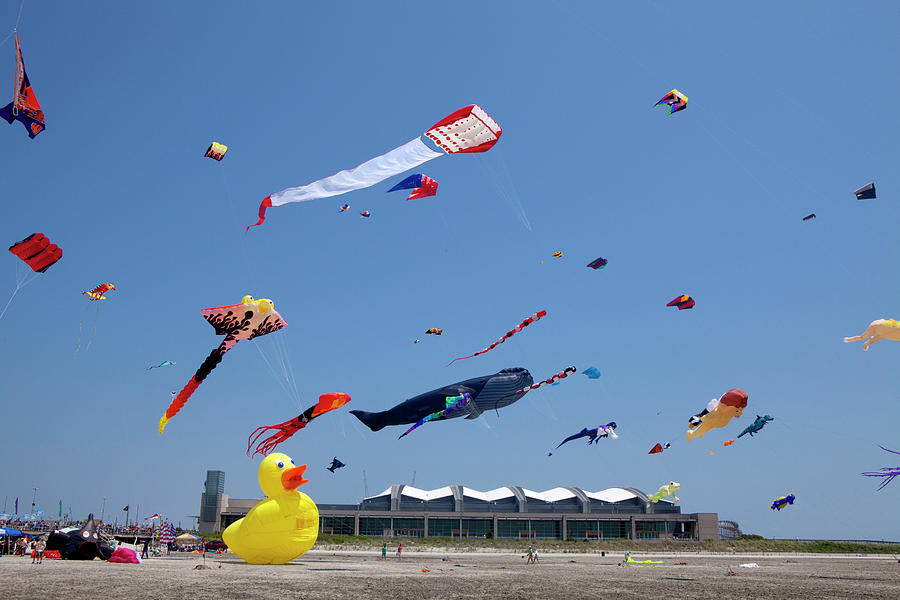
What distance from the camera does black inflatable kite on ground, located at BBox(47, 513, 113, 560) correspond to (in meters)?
27.3

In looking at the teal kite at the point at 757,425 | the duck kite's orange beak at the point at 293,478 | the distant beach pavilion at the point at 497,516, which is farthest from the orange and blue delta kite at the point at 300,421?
the distant beach pavilion at the point at 497,516

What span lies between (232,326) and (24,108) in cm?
911

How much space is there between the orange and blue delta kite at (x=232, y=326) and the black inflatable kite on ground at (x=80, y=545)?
845 centimetres

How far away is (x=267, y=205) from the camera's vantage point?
16.1m

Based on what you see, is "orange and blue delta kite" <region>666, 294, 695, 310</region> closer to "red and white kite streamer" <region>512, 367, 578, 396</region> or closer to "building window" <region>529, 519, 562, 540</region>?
"red and white kite streamer" <region>512, 367, 578, 396</region>

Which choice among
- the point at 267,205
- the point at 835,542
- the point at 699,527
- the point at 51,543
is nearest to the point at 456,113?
the point at 267,205

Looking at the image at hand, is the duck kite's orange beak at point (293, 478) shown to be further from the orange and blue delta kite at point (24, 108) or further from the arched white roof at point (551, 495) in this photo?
the arched white roof at point (551, 495)

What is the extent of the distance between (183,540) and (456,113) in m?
47.4

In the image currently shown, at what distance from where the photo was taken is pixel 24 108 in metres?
16.9

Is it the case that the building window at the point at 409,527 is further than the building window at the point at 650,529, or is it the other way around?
the building window at the point at 650,529

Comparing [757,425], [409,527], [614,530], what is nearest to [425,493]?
[409,527]

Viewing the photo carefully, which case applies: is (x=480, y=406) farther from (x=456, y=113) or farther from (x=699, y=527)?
(x=699, y=527)

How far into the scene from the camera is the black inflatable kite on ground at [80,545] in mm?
27312

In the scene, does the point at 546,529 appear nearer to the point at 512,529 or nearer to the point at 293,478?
the point at 512,529
